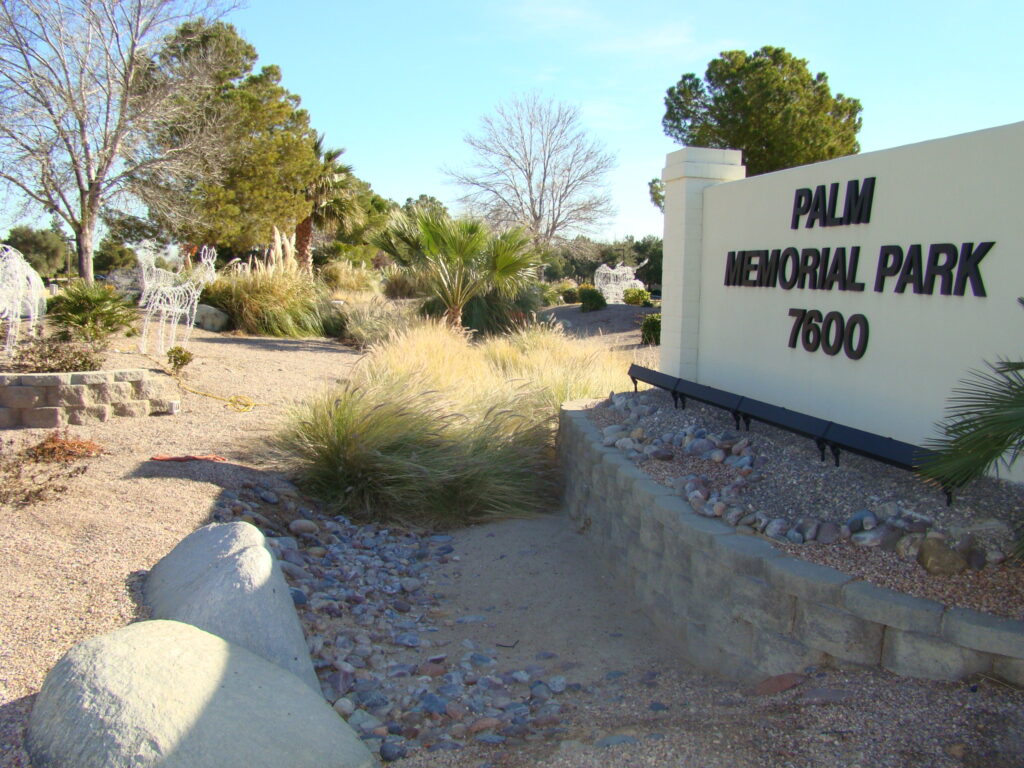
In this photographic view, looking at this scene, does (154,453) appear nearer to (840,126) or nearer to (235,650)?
(235,650)

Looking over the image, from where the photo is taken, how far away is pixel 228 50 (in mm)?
26781

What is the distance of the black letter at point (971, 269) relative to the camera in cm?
427

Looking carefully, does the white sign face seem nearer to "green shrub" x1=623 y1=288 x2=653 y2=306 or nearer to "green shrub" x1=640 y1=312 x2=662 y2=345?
"green shrub" x1=640 y1=312 x2=662 y2=345

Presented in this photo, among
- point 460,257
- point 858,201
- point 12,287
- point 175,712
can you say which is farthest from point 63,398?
point 460,257

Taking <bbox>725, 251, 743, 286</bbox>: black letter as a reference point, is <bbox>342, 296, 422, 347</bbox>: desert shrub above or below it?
below

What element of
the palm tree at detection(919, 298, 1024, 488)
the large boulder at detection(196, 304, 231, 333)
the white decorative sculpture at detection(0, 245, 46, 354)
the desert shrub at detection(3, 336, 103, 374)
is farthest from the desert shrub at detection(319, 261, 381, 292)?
the palm tree at detection(919, 298, 1024, 488)

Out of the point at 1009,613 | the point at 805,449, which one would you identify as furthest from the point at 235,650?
the point at 805,449

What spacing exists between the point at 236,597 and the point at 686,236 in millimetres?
4957

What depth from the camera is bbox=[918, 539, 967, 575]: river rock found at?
11.4 feet

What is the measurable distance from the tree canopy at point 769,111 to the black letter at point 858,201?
21.0 m

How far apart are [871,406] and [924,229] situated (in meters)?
1.14

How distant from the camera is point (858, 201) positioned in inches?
203

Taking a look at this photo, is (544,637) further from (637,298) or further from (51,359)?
(637,298)

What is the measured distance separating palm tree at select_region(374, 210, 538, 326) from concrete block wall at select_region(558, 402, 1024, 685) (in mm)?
8930
